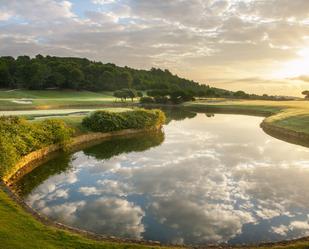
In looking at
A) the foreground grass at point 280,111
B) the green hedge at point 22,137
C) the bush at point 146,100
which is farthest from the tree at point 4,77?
the green hedge at point 22,137

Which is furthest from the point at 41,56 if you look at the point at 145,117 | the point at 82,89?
the point at 145,117

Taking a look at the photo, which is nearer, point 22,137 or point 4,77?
point 22,137

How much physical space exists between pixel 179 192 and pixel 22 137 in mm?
14041

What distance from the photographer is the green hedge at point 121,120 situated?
1720 inches

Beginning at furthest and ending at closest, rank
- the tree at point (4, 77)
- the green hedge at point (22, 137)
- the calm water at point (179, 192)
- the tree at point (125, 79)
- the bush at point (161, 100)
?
the tree at point (125, 79) < the bush at point (161, 100) < the tree at point (4, 77) < the green hedge at point (22, 137) < the calm water at point (179, 192)

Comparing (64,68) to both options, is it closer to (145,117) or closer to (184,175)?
(145,117)

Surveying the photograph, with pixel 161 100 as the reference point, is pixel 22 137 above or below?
Answer: below

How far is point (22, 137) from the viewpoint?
1141 inches

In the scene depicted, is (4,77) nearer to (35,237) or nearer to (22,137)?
(22,137)

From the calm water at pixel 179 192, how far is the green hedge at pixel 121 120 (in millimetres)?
6181

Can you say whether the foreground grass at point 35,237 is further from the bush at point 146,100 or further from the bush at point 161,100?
the bush at point 161,100

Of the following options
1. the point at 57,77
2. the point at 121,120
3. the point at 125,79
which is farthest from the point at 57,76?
the point at 121,120

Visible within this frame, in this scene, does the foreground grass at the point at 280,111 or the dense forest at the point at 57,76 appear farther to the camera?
the dense forest at the point at 57,76

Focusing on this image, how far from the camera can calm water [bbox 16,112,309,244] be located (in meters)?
16.7
